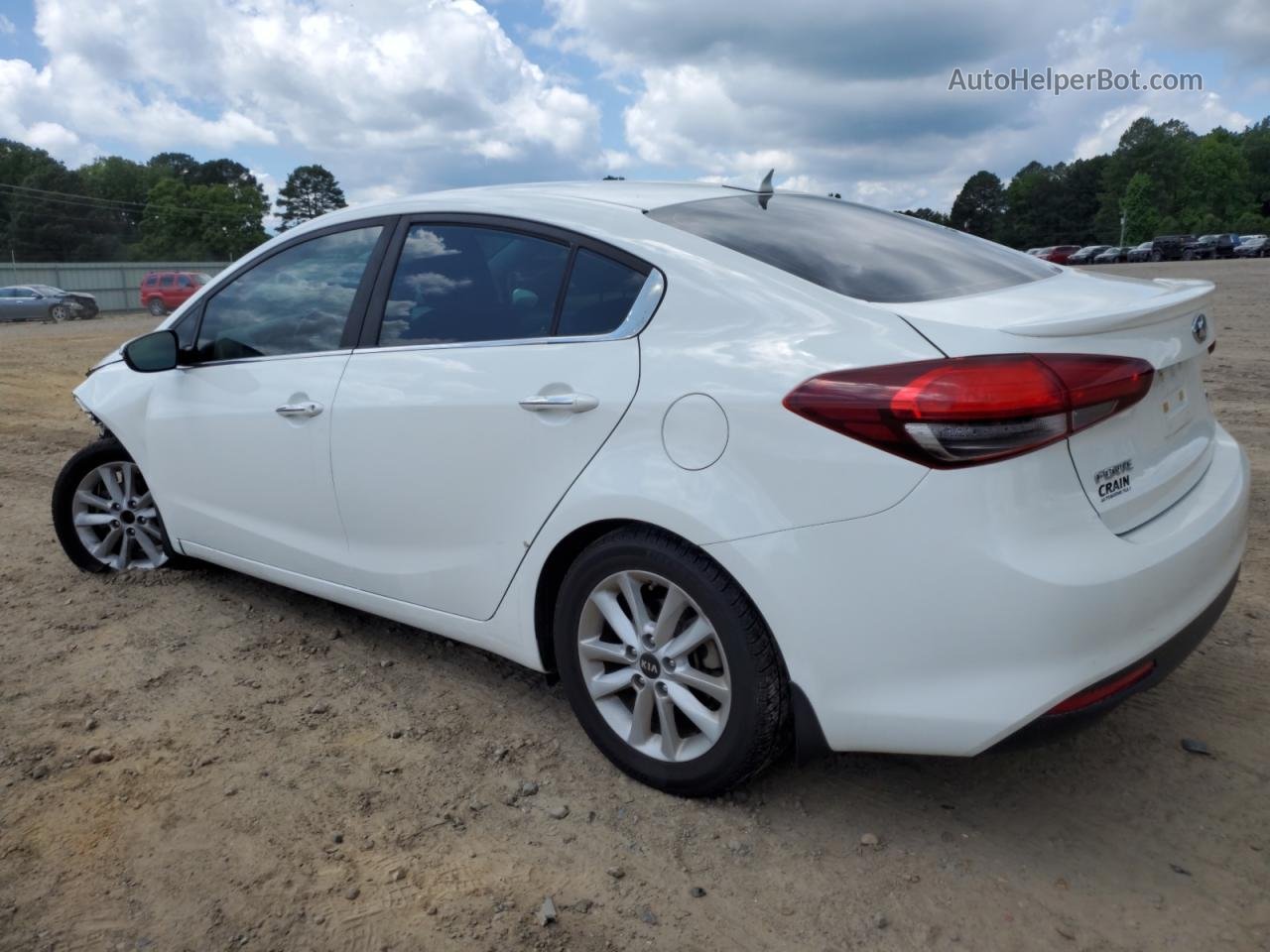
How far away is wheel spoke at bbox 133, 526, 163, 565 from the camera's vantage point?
4590 millimetres

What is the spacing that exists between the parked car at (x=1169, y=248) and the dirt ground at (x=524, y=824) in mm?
65868

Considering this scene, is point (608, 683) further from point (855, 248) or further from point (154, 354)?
point (154, 354)

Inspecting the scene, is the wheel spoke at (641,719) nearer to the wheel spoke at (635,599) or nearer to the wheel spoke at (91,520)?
the wheel spoke at (635,599)

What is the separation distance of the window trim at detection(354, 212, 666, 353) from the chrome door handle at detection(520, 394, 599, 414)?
173 mm

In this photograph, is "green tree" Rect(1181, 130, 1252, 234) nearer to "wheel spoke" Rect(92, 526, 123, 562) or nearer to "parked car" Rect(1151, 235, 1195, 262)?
"parked car" Rect(1151, 235, 1195, 262)

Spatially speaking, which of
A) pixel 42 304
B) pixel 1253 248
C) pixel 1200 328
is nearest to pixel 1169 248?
pixel 1253 248

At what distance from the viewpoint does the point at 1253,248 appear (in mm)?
56562

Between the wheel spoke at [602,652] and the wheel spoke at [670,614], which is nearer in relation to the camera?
the wheel spoke at [670,614]

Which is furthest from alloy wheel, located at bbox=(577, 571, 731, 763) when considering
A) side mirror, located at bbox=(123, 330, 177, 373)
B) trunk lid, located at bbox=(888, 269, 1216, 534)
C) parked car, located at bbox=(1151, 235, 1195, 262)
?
parked car, located at bbox=(1151, 235, 1195, 262)

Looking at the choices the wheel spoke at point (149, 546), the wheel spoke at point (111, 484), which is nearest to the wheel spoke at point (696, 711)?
the wheel spoke at point (149, 546)

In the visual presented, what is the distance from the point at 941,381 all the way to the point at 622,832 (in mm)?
1422

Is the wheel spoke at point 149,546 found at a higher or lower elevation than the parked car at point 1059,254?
lower

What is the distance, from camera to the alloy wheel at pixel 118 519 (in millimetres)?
4531

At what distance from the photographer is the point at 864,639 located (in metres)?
2.28
